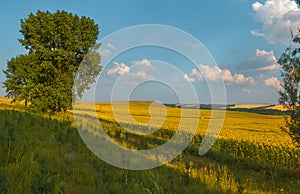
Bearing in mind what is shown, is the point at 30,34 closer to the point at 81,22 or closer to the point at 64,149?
the point at 81,22

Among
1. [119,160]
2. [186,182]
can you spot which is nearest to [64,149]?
[119,160]

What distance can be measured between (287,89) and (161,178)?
293 inches

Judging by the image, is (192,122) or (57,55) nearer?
(57,55)

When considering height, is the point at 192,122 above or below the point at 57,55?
below

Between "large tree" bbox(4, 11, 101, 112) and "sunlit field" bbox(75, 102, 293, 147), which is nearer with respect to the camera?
"sunlit field" bbox(75, 102, 293, 147)

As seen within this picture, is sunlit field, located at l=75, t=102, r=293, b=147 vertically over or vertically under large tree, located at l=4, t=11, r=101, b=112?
under

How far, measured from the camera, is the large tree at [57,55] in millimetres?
23062

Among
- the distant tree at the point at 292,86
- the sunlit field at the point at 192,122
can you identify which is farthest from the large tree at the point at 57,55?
the distant tree at the point at 292,86

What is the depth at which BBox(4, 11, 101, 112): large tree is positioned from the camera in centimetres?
2306

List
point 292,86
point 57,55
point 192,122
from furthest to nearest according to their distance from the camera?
1. point 192,122
2. point 57,55
3. point 292,86

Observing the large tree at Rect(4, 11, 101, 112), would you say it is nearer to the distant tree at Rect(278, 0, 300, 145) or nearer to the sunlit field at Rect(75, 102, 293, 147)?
the sunlit field at Rect(75, 102, 293, 147)

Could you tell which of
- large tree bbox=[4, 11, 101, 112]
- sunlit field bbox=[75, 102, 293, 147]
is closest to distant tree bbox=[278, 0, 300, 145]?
sunlit field bbox=[75, 102, 293, 147]

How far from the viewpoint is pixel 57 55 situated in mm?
22844

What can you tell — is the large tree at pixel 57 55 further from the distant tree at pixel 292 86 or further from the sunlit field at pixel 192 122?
the distant tree at pixel 292 86
